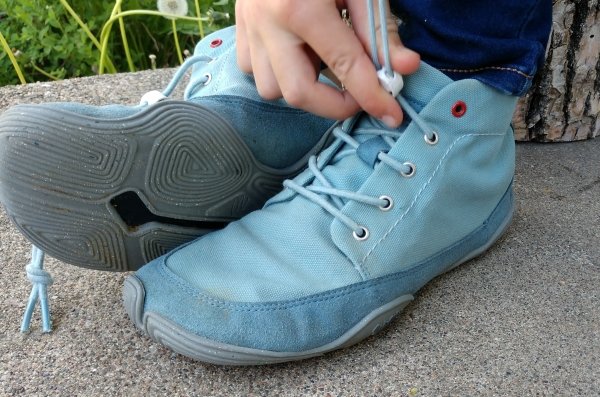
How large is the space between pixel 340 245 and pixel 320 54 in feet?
0.68

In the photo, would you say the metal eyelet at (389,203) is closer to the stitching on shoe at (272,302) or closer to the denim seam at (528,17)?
the stitching on shoe at (272,302)

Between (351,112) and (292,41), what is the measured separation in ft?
0.37

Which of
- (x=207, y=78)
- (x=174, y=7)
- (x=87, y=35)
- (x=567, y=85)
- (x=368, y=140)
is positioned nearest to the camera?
(x=368, y=140)

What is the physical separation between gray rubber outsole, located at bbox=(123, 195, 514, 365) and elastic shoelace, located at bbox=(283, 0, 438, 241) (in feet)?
0.32

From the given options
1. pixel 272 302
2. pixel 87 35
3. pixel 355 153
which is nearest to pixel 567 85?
pixel 355 153

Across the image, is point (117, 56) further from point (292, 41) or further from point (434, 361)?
point (434, 361)

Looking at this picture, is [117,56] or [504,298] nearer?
[504,298]

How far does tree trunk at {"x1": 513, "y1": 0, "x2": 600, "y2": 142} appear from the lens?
1.24 meters

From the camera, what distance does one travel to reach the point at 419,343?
821mm

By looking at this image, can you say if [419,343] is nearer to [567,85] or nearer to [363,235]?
[363,235]

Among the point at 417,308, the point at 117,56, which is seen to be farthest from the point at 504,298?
the point at 117,56

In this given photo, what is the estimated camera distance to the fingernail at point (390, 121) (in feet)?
2.68

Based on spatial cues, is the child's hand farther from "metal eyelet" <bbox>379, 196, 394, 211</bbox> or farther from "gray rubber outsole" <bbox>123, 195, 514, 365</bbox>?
"gray rubber outsole" <bbox>123, 195, 514, 365</bbox>

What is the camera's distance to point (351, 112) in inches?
33.3
